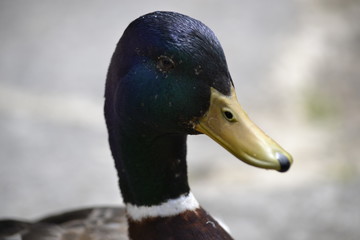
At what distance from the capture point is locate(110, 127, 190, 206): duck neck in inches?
65.2

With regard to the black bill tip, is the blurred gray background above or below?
above

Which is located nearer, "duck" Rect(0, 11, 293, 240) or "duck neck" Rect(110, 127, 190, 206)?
"duck" Rect(0, 11, 293, 240)

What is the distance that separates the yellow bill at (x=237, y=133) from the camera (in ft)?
4.66

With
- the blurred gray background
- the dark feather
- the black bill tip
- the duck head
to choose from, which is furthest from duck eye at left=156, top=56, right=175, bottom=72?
the blurred gray background

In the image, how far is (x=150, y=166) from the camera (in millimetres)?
1700

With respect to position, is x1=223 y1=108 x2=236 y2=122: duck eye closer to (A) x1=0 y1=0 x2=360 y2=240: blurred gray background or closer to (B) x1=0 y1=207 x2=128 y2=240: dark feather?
(B) x1=0 y1=207 x2=128 y2=240: dark feather

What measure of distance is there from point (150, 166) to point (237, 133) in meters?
0.34

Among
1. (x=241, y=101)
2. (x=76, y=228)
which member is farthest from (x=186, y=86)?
(x=241, y=101)

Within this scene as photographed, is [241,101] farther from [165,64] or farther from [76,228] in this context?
[165,64]

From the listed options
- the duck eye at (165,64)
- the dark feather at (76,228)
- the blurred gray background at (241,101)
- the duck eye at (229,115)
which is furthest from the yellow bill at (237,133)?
the blurred gray background at (241,101)

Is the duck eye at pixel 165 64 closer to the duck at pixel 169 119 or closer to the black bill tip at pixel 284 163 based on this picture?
the duck at pixel 169 119

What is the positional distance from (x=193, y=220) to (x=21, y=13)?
350cm

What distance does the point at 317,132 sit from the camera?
12.2 ft

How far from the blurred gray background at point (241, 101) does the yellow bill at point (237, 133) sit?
5.42 feet
